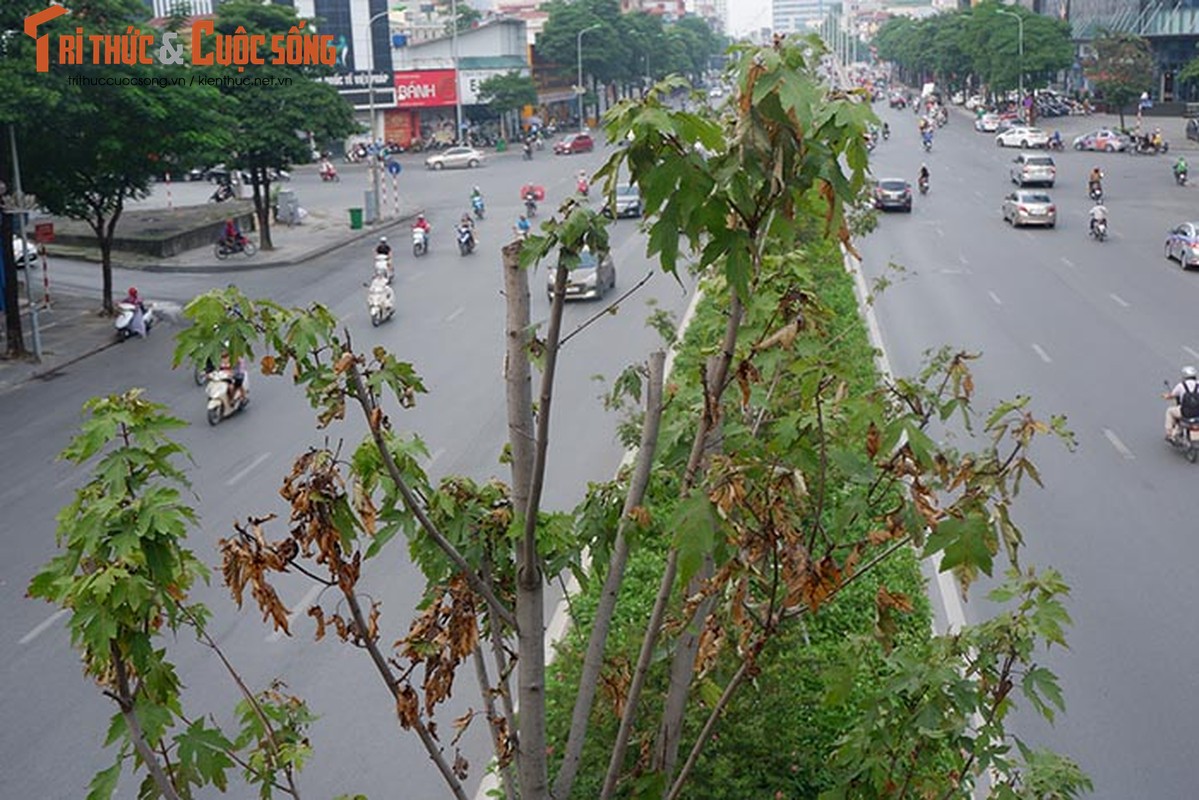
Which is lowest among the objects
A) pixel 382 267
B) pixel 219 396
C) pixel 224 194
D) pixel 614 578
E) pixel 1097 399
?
pixel 1097 399

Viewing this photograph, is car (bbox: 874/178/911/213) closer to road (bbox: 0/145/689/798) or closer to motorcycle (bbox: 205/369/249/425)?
road (bbox: 0/145/689/798)

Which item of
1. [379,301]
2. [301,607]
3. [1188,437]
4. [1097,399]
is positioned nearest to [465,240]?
[379,301]

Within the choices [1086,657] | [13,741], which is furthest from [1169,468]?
[13,741]

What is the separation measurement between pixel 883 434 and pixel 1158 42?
96620 mm

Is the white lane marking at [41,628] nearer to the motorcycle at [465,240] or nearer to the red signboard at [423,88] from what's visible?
the motorcycle at [465,240]

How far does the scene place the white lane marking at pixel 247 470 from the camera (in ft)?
60.7

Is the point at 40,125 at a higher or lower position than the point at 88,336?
higher

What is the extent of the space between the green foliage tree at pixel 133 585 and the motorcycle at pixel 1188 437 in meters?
16.5

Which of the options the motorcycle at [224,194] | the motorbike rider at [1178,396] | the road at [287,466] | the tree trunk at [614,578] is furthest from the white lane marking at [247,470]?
the motorcycle at [224,194]

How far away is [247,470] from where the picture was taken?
19.1 metres

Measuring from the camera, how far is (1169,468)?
60.1 ft

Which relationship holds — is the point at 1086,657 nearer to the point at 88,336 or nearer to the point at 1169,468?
the point at 1169,468

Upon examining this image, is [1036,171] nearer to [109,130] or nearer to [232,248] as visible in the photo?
[232,248]

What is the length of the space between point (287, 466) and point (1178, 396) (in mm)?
12051
